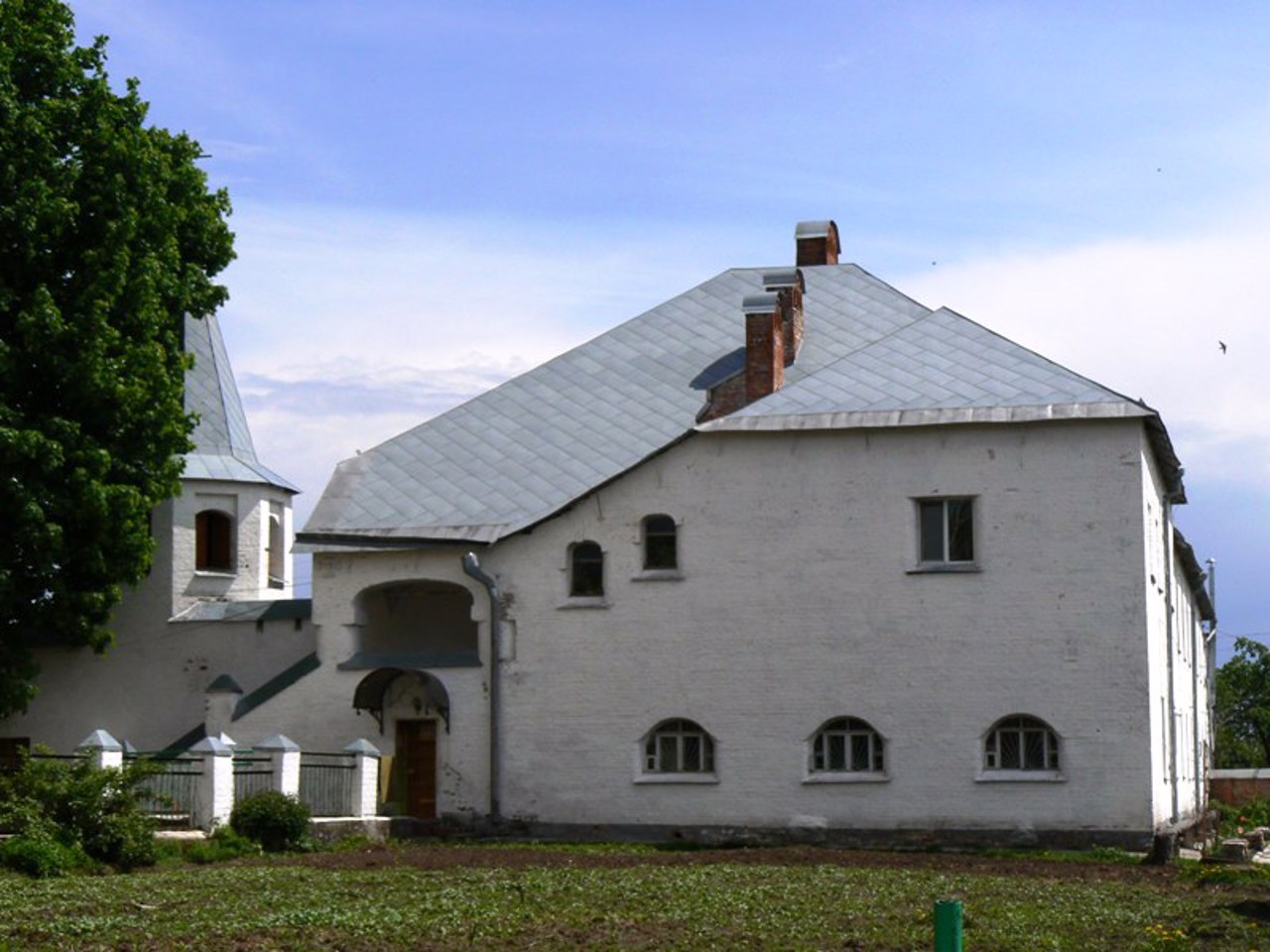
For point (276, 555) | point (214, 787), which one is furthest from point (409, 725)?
point (276, 555)

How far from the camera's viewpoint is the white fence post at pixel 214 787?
24203mm

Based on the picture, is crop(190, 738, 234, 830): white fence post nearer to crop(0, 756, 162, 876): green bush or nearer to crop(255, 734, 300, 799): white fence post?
crop(255, 734, 300, 799): white fence post

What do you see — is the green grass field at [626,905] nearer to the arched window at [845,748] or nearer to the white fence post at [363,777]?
the white fence post at [363,777]

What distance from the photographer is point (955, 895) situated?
17828 mm

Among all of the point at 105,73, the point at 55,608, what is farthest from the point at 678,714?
the point at 105,73

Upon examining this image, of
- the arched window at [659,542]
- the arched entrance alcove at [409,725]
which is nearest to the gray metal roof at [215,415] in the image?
the arched entrance alcove at [409,725]

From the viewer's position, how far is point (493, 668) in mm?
29109

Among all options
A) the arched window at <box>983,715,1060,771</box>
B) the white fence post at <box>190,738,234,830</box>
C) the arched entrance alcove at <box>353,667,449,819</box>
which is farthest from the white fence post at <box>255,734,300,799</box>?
the arched window at <box>983,715,1060,771</box>

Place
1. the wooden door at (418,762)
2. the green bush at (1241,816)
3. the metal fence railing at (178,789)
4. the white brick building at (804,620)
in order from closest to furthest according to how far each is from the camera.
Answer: the metal fence railing at (178,789)
the white brick building at (804,620)
the wooden door at (418,762)
the green bush at (1241,816)

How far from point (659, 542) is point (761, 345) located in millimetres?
4042

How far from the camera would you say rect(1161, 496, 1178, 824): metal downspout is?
1193 inches

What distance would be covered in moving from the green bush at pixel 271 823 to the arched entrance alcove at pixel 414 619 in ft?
20.9

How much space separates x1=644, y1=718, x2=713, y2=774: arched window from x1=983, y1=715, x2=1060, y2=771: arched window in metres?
3.99

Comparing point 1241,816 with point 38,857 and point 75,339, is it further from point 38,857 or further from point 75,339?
point 38,857
